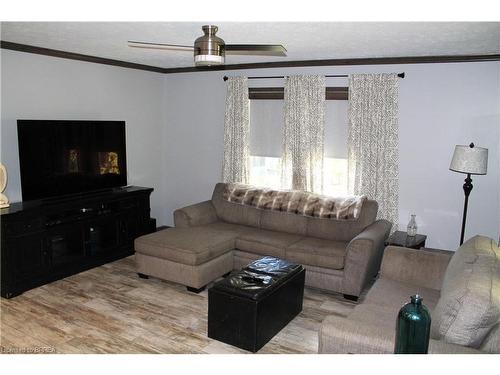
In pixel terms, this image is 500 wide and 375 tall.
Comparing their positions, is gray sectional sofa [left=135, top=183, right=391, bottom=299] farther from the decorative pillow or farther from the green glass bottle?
the green glass bottle

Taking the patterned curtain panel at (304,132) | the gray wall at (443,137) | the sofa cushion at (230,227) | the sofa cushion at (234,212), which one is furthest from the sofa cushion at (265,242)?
the gray wall at (443,137)

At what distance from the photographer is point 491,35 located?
355 centimetres

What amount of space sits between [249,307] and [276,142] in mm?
3048

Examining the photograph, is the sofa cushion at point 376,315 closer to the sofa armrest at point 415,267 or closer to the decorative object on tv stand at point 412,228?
the sofa armrest at point 415,267

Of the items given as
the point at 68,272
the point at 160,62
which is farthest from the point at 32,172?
the point at 160,62

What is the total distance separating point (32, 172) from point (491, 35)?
4.61 m

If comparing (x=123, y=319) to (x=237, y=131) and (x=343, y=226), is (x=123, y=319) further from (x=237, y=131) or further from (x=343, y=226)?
(x=237, y=131)

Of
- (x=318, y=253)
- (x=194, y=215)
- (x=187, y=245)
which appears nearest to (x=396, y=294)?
(x=318, y=253)

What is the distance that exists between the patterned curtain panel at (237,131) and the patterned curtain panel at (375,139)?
1483 millimetres

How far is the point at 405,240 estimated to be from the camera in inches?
178

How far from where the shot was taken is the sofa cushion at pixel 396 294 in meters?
3.06

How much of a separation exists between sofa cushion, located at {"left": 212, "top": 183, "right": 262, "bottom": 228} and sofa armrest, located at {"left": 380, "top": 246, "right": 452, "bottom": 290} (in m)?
1.98

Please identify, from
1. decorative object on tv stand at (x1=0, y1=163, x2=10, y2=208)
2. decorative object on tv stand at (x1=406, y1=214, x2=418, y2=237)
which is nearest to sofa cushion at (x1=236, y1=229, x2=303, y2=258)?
decorative object on tv stand at (x1=406, y1=214, x2=418, y2=237)
